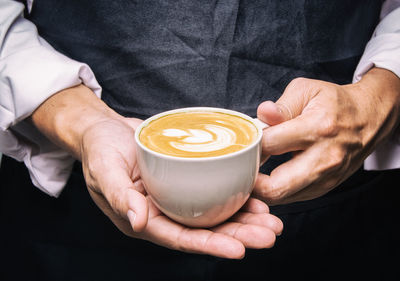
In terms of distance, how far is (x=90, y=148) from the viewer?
0.71 metres

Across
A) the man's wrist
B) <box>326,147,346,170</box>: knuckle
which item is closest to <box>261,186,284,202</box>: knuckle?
<box>326,147,346,170</box>: knuckle

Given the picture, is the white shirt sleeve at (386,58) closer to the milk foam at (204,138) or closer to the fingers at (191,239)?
the milk foam at (204,138)

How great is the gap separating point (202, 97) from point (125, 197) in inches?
17.1

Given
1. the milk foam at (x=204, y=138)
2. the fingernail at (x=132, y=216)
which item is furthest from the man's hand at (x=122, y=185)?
the milk foam at (x=204, y=138)

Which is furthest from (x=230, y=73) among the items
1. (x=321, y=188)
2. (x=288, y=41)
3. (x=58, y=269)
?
(x=58, y=269)

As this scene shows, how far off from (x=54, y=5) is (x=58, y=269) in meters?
0.71

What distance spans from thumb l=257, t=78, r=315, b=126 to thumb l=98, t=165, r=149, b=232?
271mm

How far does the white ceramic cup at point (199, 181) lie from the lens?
0.55 meters

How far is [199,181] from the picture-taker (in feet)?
1.85

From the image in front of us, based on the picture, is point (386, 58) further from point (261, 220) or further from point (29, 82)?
point (29, 82)

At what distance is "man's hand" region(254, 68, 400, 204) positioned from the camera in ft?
2.34

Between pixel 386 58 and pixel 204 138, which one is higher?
pixel 386 58

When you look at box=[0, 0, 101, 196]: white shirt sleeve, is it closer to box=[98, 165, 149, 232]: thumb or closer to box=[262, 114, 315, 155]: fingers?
box=[98, 165, 149, 232]: thumb

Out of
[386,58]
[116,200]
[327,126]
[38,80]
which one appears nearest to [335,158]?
[327,126]
